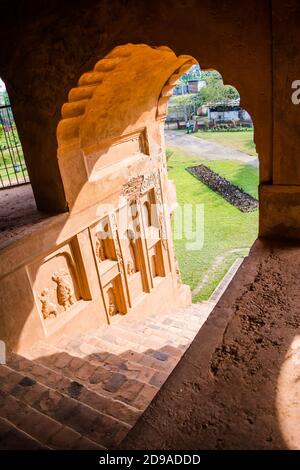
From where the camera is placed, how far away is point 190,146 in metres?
25.2

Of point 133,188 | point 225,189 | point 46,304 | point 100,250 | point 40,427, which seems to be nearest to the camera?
point 40,427

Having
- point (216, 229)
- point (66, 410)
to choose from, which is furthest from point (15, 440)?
point (216, 229)

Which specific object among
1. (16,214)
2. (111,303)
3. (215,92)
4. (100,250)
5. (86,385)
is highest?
(215,92)

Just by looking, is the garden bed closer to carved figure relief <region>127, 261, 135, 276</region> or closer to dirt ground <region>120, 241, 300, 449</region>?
carved figure relief <region>127, 261, 135, 276</region>

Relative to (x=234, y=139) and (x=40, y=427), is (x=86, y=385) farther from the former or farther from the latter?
(x=234, y=139)

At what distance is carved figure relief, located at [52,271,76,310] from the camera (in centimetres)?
573

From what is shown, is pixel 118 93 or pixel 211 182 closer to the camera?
pixel 118 93

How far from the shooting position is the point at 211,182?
18.5 meters

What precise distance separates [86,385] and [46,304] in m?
1.75

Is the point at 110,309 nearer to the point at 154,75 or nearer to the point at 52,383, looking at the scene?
the point at 52,383

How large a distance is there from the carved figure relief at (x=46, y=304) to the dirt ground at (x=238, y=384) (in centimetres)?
330

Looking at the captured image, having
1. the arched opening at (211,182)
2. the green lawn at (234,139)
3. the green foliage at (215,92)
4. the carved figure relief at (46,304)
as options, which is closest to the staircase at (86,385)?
the carved figure relief at (46,304)

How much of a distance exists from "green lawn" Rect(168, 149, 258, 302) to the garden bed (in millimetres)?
274

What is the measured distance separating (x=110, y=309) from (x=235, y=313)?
447cm
